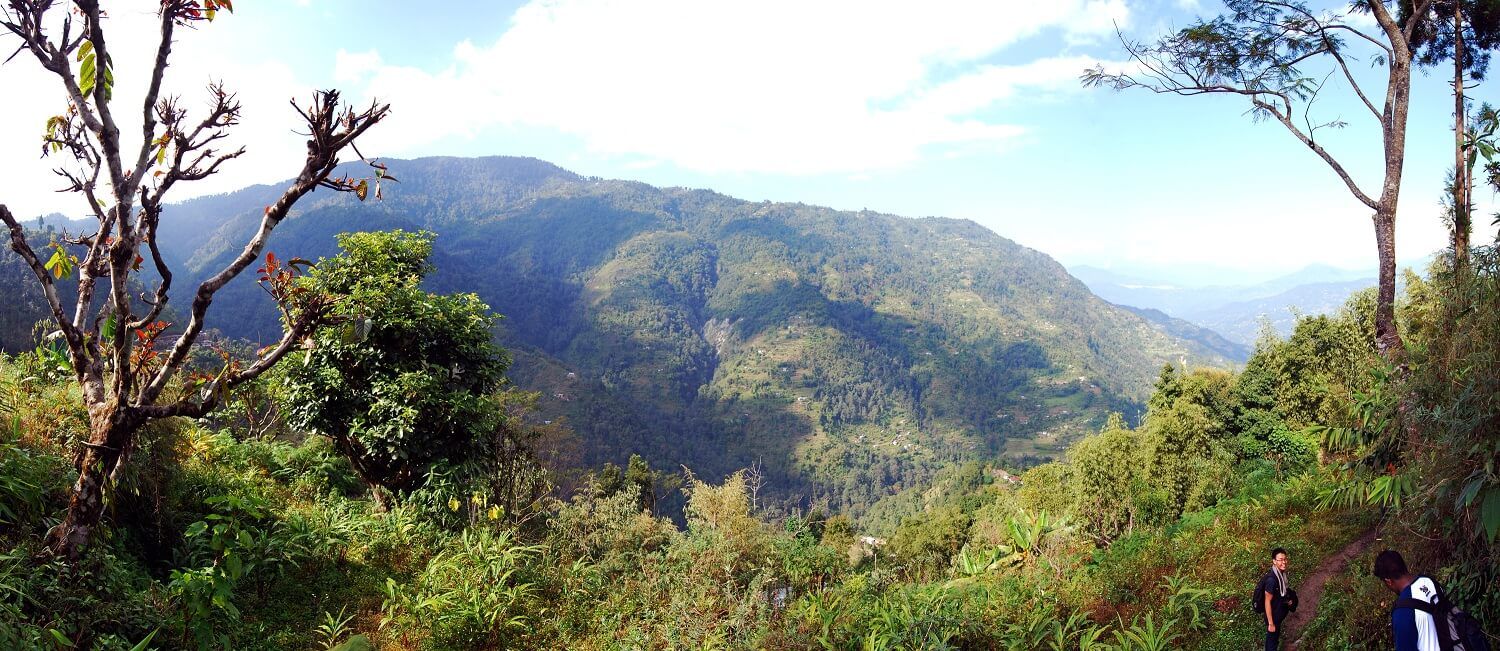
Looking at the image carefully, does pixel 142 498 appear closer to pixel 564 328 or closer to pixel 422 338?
pixel 422 338

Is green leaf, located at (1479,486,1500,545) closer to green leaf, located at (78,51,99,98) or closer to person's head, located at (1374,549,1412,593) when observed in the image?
person's head, located at (1374,549,1412,593)

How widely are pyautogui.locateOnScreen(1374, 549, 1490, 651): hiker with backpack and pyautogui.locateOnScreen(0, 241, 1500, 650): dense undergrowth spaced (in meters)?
0.67

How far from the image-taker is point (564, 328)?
639ft

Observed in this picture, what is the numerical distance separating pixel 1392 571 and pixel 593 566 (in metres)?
6.48

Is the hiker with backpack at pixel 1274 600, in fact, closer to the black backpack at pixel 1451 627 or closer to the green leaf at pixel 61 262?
the black backpack at pixel 1451 627

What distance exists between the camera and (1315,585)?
642 centimetres

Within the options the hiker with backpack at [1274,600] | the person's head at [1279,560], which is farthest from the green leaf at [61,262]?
the person's head at [1279,560]

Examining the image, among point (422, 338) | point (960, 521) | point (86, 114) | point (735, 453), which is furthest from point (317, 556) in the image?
point (735, 453)

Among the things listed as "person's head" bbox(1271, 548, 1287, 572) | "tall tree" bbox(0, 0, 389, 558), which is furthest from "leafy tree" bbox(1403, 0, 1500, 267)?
"tall tree" bbox(0, 0, 389, 558)

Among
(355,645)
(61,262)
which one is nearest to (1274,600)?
(355,645)

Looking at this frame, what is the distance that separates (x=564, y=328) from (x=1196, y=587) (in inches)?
7794

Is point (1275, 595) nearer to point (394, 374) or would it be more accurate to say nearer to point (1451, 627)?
point (1451, 627)

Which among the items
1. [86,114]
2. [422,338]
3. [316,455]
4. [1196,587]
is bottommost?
[1196,587]

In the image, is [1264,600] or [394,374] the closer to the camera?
[1264,600]
